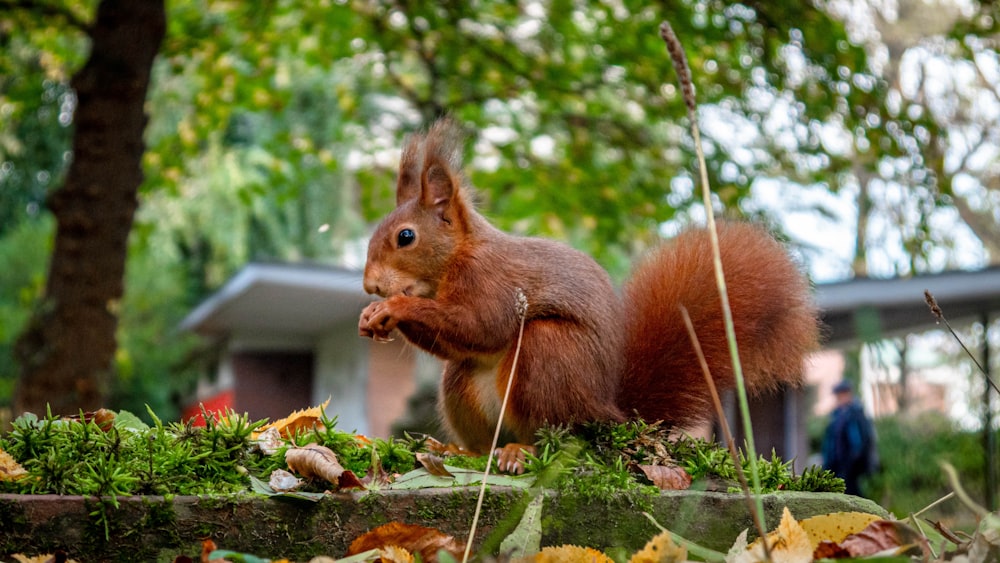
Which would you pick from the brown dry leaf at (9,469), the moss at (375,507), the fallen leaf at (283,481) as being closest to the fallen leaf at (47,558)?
the brown dry leaf at (9,469)

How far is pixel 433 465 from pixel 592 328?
455 mm

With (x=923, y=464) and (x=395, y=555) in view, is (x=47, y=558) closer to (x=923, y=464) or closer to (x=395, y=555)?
(x=395, y=555)

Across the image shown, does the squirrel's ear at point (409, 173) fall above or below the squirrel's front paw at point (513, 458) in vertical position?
above

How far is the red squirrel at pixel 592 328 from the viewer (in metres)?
1.80

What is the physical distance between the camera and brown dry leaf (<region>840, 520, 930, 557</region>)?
1.26m

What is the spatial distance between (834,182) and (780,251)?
14.6 feet

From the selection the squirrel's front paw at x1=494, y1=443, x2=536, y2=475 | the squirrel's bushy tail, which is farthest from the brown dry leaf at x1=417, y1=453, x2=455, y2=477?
the squirrel's bushy tail

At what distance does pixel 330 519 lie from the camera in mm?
1378

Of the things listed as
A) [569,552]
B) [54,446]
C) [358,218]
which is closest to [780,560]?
[569,552]

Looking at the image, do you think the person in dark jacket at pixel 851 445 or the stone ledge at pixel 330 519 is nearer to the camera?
the stone ledge at pixel 330 519

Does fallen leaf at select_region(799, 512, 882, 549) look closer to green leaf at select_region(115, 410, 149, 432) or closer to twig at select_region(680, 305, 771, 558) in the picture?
twig at select_region(680, 305, 771, 558)

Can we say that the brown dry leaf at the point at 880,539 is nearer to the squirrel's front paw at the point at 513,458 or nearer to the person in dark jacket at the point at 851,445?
the squirrel's front paw at the point at 513,458

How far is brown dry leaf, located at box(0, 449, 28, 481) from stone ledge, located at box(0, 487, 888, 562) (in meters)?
0.08

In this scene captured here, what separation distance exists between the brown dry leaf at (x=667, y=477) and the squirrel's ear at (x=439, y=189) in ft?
2.43
